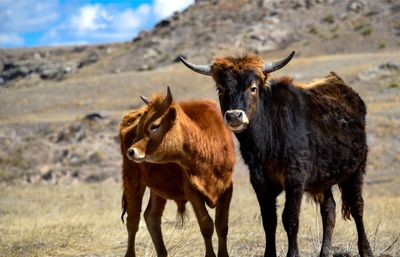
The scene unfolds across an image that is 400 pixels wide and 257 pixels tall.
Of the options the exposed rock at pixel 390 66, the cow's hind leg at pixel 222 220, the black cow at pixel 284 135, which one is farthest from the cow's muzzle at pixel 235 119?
the exposed rock at pixel 390 66

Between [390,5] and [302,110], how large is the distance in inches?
2262

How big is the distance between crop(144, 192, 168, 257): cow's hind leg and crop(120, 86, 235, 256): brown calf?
0.80 metres

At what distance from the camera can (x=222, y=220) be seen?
9898 mm

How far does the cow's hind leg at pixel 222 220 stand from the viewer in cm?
990

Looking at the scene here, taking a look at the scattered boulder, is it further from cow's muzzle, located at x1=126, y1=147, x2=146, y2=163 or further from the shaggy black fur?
cow's muzzle, located at x1=126, y1=147, x2=146, y2=163

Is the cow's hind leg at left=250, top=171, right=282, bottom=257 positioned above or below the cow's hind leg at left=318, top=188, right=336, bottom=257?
above

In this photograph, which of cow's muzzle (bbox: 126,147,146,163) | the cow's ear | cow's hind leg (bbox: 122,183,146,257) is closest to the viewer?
cow's muzzle (bbox: 126,147,146,163)

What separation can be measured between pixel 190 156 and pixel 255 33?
54059mm

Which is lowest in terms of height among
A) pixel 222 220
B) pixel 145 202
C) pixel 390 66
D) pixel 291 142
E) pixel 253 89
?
pixel 145 202

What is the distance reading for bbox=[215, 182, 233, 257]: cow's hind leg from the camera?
9898 millimetres

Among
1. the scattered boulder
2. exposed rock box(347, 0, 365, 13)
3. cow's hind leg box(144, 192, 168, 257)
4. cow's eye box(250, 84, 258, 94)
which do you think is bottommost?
the scattered boulder

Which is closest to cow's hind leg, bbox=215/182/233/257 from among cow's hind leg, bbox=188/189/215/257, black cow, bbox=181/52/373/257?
cow's hind leg, bbox=188/189/215/257

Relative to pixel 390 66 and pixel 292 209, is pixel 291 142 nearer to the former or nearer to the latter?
pixel 292 209

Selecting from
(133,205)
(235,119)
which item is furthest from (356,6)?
(235,119)
